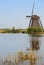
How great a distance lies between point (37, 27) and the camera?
56969 millimetres

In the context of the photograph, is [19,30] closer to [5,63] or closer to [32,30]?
[32,30]

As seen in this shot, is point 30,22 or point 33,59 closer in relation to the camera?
point 33,59

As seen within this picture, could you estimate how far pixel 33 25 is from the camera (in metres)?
57.1

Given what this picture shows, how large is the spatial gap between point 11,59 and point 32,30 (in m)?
49.5

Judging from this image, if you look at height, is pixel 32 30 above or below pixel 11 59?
below

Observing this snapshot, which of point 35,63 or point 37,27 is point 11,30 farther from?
point 35,63

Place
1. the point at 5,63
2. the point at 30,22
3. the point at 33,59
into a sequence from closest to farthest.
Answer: the point at 5,63 → the point at 33,59 → the point at 30,22

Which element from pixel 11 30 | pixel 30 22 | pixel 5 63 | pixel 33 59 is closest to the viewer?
pixel 5 63

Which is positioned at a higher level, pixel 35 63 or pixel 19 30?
pixel 35 63

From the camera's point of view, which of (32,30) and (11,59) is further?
(32,30)

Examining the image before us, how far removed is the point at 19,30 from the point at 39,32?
15999mm

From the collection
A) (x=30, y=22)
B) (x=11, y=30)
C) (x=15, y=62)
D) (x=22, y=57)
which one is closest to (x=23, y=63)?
(x=15, y=62)

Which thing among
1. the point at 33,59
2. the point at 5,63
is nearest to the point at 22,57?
the point at 33,59

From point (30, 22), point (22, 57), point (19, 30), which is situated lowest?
point (19, 30)
